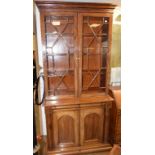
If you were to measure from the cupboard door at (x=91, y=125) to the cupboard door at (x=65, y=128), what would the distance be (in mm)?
94

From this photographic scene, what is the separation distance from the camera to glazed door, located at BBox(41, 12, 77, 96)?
247 centimetres

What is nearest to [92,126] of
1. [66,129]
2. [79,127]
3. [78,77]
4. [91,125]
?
[91,125]

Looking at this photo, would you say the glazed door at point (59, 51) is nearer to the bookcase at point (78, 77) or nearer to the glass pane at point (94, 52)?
the bookcase at point (78, 77)

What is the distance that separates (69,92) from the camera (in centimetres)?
273

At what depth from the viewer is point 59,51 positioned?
2.63 metres

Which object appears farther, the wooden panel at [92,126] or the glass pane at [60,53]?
the wooden panel at [92,126]

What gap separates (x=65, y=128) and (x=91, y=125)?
0.42 m

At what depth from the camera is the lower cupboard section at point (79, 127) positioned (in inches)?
101

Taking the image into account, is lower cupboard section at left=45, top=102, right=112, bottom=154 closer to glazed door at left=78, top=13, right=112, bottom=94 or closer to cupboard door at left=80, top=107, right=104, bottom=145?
cupboard door at left=80, top=107, right=104, bottom=145

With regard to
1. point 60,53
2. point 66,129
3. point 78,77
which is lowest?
point 66,129

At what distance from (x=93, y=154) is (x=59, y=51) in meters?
1.70

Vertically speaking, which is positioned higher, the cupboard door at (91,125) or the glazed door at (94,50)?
the glazed door at (94,50)

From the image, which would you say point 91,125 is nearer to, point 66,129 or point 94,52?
point 66,129

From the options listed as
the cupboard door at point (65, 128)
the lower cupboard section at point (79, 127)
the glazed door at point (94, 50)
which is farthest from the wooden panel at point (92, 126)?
the glazed door at point (94, 50)
